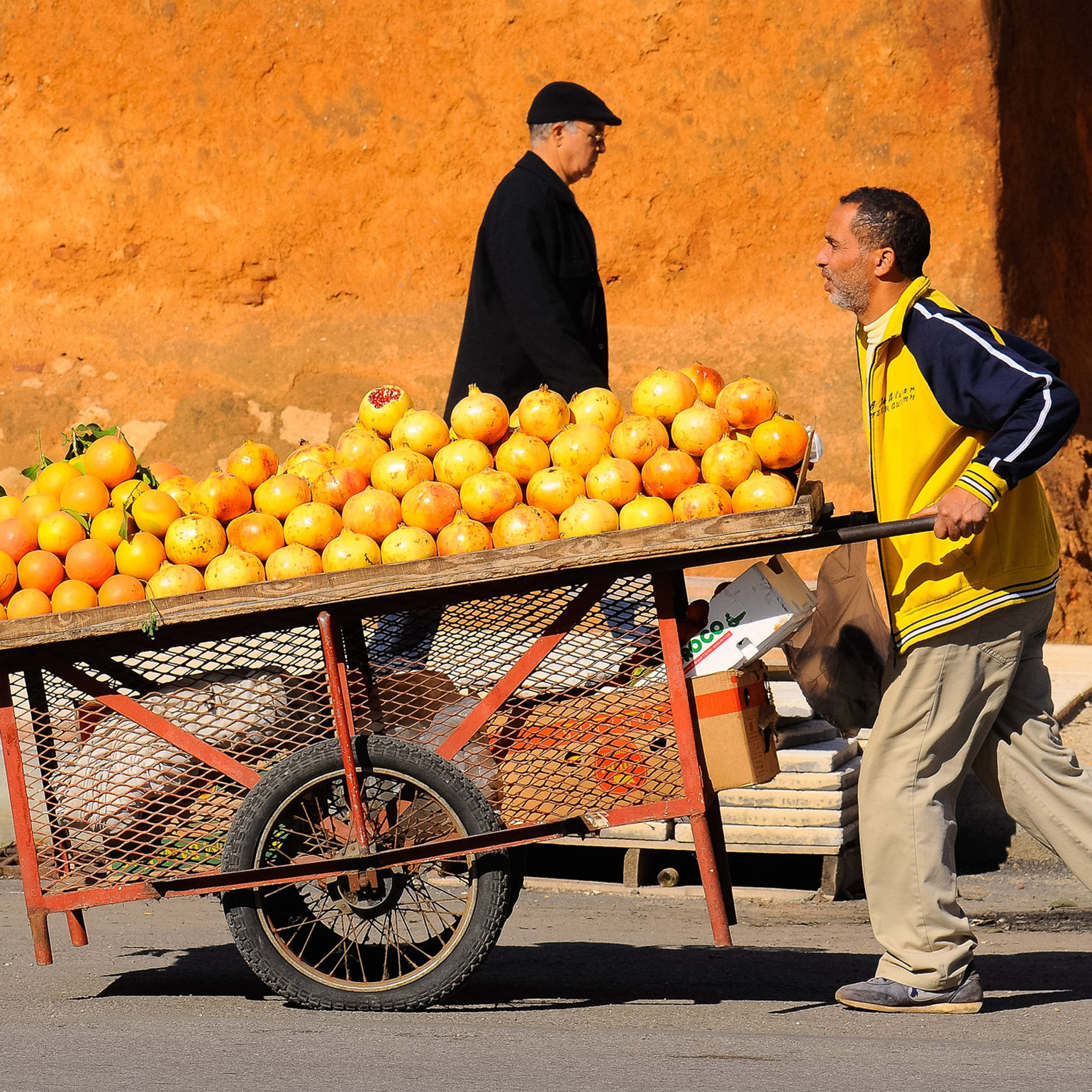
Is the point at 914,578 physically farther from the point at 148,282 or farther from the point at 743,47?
the point at 148,282

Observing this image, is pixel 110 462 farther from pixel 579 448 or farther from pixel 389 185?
pixel 389 185

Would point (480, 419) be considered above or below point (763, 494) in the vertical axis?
above

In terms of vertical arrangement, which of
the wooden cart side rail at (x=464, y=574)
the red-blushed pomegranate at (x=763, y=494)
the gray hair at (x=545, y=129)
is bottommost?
the wooden cart side rail at (x=464, y=574)

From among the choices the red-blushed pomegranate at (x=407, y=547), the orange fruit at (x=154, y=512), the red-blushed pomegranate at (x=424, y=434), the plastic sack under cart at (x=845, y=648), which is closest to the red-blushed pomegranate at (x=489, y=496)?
the red-blushed pomegranate at (x=407, y=547)

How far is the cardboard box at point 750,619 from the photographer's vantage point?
3.49 metres

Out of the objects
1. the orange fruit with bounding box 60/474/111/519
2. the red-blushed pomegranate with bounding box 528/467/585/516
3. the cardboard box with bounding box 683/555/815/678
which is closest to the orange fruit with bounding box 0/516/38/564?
the orange fruit with bounding box 60/474/111/519

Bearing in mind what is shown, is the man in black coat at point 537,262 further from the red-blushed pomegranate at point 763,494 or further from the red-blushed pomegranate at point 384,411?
the red-blushed pomegranate at point 763,494

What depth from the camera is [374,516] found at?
11.9ft

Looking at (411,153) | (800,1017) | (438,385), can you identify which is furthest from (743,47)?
(800,1017)

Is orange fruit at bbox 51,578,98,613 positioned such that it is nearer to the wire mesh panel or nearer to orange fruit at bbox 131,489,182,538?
orange fruit at bbox 131,489,182,538

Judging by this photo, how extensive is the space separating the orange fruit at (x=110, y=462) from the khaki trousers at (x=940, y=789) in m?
2.09

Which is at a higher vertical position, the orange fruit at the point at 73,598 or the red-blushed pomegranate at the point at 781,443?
the red-blushed pomegranate at the point at 781,443

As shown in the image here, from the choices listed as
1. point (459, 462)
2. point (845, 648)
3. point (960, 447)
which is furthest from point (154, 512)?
point (960, 447)

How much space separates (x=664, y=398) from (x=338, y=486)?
0.88 m
